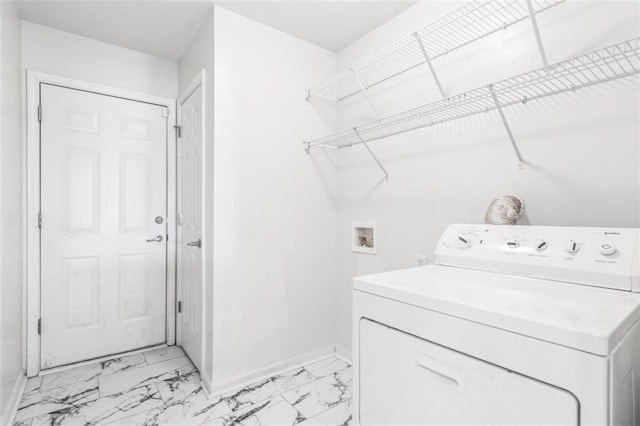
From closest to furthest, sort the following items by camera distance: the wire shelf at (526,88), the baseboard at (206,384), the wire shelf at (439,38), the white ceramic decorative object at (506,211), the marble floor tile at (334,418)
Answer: the wire shelf at (526,88)
the white ceramic decorative object at (506,211)
the wire shelf at (439,38)
the marble floor tile at (334,418)
the baseboard at (206,384)

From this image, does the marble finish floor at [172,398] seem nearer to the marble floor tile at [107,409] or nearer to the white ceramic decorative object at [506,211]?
the marble floor tile at [107,409]

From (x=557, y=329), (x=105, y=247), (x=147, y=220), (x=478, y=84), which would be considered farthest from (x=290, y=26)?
(x=557, y=329)

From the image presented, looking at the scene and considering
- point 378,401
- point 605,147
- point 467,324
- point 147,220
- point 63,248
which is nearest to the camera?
point 467,324

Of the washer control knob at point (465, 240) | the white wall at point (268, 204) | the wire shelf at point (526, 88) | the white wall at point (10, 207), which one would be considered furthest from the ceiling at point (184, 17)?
the washer control knob at point (465, 240)

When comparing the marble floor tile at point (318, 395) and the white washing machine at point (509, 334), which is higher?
the white washing machine at point (509, 334)

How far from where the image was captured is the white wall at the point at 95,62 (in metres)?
2.28

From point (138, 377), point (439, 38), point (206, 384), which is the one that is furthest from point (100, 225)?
point (439, 38)

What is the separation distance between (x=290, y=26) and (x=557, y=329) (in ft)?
7.45

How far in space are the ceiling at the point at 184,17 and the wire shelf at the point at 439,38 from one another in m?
0.30

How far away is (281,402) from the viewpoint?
1.90 meters

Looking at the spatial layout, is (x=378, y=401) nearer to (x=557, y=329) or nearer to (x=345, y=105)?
(x=557, y=329)

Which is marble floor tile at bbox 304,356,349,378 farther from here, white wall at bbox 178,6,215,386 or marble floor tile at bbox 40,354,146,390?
marble floor tile at bbox 40,354,146,390

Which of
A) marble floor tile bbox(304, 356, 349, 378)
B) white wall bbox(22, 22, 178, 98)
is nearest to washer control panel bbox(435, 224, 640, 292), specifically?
marble floor tile bbox(304, 356, 349, 378)

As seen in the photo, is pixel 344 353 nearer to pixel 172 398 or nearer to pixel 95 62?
pixel 172 398
